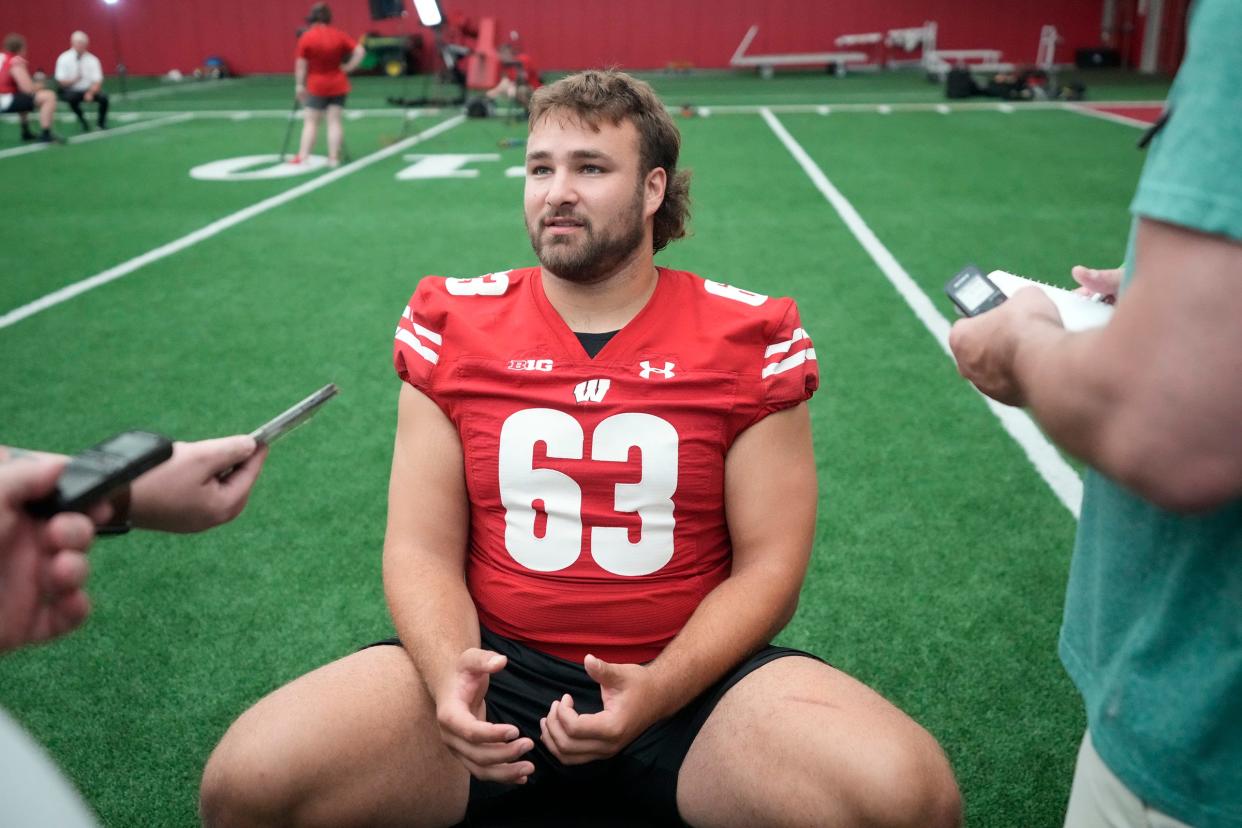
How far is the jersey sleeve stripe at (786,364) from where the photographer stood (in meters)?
2.17

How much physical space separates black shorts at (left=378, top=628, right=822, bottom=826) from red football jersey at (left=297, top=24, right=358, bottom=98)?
10.2 m

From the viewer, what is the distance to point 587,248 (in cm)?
223

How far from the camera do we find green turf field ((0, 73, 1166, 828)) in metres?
2.75

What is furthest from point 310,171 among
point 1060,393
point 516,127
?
point 1060,393

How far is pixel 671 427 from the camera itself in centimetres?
212

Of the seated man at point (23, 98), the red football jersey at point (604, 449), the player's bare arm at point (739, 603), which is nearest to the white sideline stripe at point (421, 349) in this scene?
the red football jersey at point (604, 449)

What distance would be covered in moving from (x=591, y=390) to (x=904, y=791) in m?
0.95

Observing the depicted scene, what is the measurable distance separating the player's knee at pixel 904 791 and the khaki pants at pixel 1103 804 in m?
0.30

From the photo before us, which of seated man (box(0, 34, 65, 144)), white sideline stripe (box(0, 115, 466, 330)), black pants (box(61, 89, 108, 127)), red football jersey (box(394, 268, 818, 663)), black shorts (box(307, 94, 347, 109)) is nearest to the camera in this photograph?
red football jersey (box(394, 268, 818, 663))

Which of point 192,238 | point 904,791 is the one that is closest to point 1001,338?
point 904,791

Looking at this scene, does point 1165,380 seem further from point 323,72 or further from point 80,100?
point 80,100

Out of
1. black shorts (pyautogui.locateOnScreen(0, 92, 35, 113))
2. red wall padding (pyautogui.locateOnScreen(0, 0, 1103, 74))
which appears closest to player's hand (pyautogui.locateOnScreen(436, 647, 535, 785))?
black shorts (pyautogui.locateOnScreen(0, 92, 35, 113))

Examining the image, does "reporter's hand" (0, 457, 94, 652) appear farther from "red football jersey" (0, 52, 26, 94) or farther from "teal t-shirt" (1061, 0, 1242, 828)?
"red football jersey" (0, 52, 26, 94)

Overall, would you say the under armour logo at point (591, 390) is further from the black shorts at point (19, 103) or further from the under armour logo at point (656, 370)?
the black shorts at point (19, 103)
